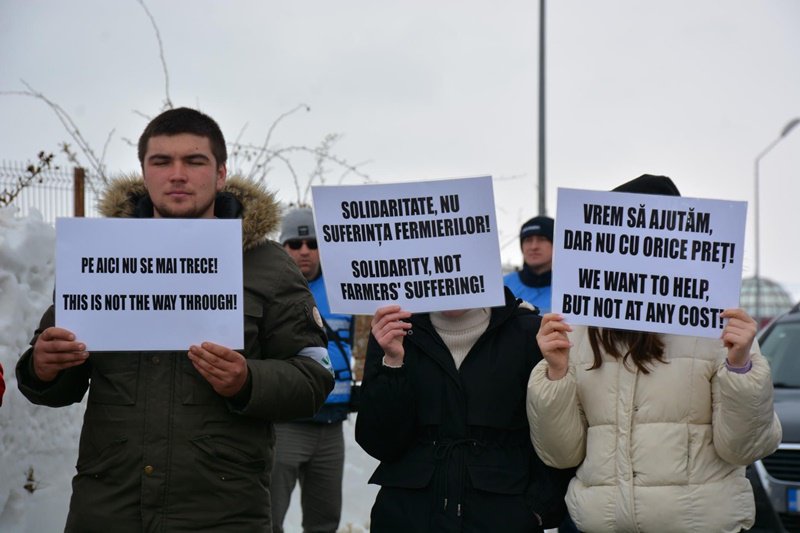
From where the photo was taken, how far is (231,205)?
3645 mm

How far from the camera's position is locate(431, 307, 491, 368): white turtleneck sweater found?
3.82 m

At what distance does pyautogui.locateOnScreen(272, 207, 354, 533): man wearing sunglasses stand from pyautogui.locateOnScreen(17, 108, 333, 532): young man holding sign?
8.07ft

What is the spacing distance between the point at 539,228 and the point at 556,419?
12.8 feet

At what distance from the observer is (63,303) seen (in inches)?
133

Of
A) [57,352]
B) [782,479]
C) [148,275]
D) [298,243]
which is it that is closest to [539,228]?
[298,243]

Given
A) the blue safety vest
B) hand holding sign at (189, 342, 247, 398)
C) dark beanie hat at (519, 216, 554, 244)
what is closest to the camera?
hand holding sign at (189, 342, 247, 398)

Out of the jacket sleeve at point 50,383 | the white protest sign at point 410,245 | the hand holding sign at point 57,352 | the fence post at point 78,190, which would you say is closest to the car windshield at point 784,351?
the white protest sign at point 410,245

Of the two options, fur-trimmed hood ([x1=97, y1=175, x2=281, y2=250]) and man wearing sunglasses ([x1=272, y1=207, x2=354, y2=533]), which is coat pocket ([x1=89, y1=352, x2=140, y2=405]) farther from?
man wearing sunglasses ([x1=272, y1=207, x2=354, y2=533])

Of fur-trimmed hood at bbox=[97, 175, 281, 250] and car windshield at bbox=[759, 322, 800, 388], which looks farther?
car windshield at bbox=[759, 322, 800, 388]

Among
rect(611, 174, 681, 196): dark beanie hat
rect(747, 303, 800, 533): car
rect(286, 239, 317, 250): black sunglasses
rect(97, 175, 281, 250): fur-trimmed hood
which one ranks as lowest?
rect(747, 303, 800, 533): car

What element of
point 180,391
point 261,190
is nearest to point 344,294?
point 261,190

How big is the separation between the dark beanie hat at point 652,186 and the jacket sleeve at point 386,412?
1.05 metres

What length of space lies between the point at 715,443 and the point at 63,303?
7.24 ft

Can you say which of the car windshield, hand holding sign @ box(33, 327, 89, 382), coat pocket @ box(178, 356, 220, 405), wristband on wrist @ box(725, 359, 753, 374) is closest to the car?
the car windshield
